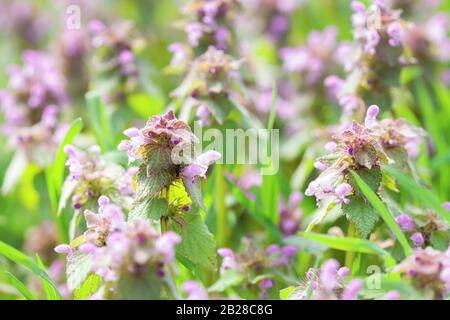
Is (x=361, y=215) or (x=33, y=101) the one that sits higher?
(x=33, y=101)

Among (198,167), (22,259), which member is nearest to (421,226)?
(198,167)

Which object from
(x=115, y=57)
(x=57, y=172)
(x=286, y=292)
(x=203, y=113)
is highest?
(x=115, y=57)

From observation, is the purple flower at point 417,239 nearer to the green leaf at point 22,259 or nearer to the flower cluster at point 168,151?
the flower cluster at point 168,151

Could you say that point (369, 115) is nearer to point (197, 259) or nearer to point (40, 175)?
point (197, 259)

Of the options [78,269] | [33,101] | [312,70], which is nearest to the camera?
[78,269]

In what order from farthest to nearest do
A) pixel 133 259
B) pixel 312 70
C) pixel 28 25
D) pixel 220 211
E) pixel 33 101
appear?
pixel 28 25, pixel 312 70, pixel 33 101, pixel 220 211, pixel 133 259

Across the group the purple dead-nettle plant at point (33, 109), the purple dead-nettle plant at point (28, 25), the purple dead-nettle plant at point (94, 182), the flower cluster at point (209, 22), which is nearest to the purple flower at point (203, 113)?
the purple dead-nettle plant at point (94, 182)

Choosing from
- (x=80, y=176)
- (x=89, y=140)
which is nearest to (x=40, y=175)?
(x=89, y=140)

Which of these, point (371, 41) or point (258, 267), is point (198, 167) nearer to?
point (258, 267)
